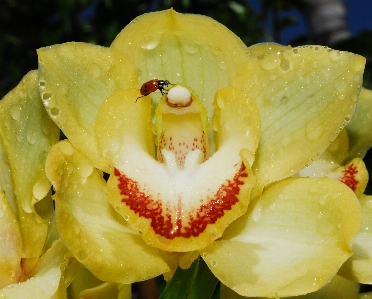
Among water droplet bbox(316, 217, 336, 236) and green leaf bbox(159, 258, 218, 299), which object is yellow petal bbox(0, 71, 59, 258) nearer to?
green leaf bbox(159, 258, 218, 299)

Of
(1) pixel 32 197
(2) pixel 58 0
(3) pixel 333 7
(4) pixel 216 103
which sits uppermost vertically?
(4) pixel 216 103

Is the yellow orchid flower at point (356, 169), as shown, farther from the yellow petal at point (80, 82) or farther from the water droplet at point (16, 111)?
the water droplet at point (16, 111)

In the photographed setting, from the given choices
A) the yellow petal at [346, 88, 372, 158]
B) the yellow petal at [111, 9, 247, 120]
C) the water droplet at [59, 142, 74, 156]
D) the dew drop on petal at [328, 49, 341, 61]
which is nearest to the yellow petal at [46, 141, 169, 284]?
the water droplet at [59, 142, 74, 156]

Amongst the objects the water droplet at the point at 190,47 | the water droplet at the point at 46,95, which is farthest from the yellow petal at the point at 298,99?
the water droplet at the point at 46,95

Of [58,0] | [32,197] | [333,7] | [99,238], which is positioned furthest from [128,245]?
[333,7]

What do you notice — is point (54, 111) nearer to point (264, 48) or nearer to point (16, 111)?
point (16, 111)

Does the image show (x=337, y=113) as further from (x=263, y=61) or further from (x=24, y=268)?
(x=24, y=268)

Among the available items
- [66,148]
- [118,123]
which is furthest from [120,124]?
[66,148]
